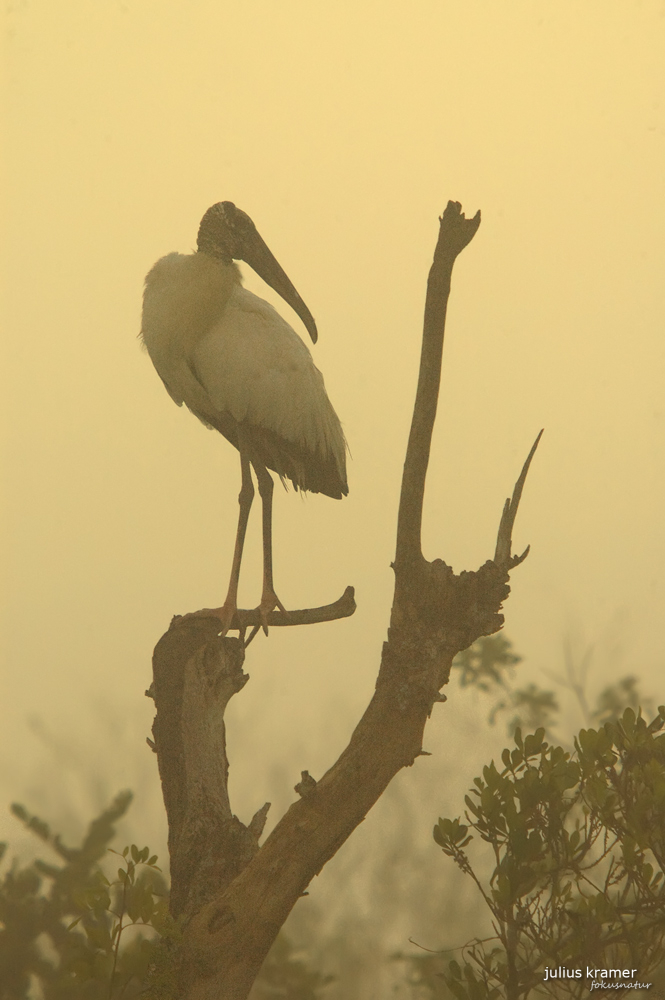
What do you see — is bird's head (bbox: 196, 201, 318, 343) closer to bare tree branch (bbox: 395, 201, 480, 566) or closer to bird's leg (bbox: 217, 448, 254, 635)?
bird's leg (bbox: 217, 448, 254, 635)

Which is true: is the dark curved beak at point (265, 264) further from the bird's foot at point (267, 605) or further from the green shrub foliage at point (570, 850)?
the green shrub foliage at point (570, 850)

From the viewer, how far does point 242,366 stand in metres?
3.96

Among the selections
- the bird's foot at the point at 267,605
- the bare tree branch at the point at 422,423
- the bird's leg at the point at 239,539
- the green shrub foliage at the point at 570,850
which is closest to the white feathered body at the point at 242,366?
the bird's leg at the point at 239,539

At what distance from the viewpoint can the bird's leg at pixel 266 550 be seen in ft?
12.6

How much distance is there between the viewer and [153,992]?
2.74 meters

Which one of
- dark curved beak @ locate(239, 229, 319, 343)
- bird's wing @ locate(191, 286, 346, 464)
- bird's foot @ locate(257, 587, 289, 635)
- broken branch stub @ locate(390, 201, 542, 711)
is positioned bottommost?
broken branch stub @ locate(390, 201, 542, 711)

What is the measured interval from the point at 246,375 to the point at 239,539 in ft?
2.43

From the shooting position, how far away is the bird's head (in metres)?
4.47

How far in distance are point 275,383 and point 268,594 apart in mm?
905

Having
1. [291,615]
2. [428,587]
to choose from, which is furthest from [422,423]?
[291,615]

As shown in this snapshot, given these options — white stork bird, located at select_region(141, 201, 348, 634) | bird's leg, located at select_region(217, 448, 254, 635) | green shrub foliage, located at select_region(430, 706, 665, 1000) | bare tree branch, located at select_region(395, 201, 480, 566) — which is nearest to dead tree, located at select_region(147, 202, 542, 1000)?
bare tree branch, located at select_region(395, 201, 480, 566)

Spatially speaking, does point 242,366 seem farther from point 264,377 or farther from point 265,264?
point 265,264

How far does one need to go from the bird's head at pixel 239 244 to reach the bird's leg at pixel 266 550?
0.89 meters

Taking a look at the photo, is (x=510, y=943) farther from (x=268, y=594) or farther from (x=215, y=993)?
(x=268, y=594)
